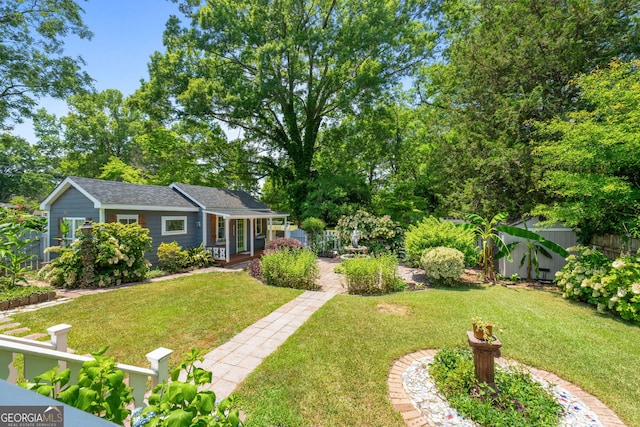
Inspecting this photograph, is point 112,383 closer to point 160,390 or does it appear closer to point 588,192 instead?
point 160,390

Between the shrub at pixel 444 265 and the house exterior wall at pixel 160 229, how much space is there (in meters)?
10.7

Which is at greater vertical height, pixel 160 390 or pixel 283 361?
pixel 160 390

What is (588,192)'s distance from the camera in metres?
7.29

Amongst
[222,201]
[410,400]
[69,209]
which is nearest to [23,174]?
[69,209]

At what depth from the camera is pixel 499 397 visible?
329 cm

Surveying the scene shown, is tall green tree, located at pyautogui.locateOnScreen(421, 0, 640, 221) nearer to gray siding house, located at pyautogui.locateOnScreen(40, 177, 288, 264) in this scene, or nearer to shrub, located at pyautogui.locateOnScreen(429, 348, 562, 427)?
shrub, located at pyautogui.locateOnScreen(429, 348, 562, 427)

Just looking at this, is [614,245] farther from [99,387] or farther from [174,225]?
[174,225]

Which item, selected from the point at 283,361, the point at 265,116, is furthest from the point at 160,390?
the point at 265,116

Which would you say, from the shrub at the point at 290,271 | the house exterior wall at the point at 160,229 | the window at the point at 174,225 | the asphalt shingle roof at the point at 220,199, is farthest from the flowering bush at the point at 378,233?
the window at the point at 174,225

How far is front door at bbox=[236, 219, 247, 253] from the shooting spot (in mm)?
16375

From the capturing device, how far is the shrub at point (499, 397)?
3.04 metres

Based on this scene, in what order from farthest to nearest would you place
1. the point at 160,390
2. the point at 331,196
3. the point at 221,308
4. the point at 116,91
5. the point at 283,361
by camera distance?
the point at 116,91
the point at 331,196
the point at 221,308
the point at 283,361
the point at 160,390

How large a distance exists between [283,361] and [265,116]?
61.9 feet
